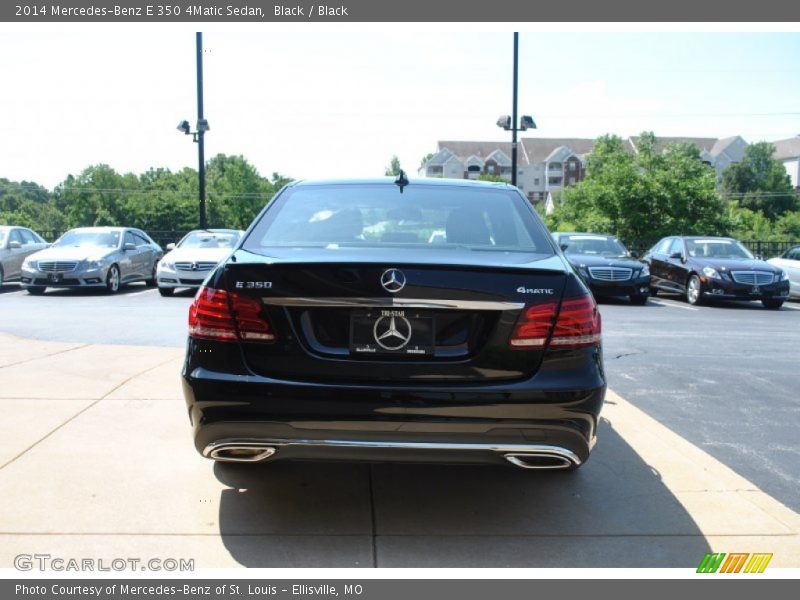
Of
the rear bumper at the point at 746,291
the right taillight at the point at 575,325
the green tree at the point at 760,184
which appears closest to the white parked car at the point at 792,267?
the rear bumper at the point at 746,291

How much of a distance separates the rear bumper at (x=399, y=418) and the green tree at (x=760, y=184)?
9230 centimetres

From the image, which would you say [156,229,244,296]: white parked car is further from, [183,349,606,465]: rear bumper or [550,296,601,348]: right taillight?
[550,296,601,348]: right taillight

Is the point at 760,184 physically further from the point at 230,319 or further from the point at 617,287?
the point at 230,319

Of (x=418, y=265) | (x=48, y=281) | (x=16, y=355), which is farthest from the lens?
(x=48, y=281)

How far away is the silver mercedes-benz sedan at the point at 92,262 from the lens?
15117 millimetres

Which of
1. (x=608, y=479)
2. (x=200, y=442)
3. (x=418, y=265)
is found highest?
(x=418, y=265)

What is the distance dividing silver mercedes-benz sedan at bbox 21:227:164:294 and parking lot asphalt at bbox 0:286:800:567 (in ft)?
30.9

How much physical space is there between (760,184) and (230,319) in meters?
97.9

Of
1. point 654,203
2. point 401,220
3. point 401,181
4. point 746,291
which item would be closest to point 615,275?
point 746,291

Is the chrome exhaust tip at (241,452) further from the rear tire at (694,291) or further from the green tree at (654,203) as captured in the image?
the green tree at (654,203)

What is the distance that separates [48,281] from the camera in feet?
49.6

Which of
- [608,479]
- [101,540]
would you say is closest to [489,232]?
[608,479]

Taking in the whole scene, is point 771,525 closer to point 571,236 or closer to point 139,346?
point 139,346

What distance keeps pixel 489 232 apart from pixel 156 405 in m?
3.00
